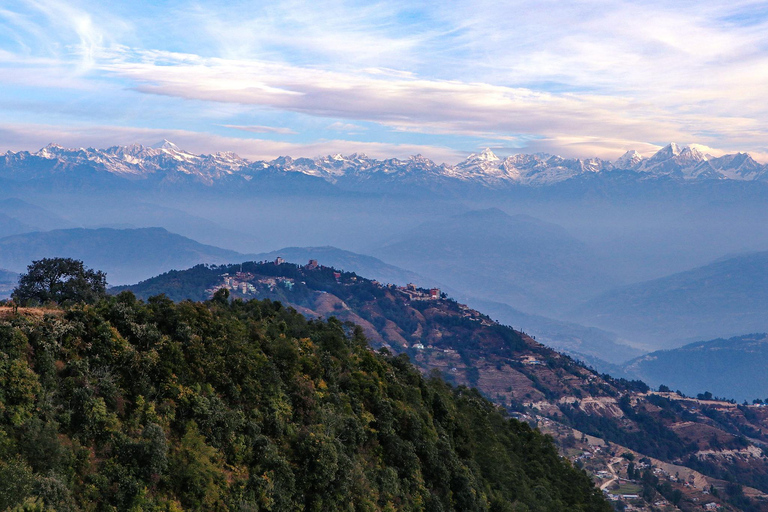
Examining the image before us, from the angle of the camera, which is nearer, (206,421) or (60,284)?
(206,421)

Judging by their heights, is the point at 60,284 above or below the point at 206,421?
above

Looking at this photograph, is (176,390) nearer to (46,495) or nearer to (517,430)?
(46,495)

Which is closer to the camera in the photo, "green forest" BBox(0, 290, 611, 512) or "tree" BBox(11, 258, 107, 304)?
"green forest" BBox(0, 290, 611, 512)

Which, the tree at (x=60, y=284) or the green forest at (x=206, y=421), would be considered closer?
the green forest at (x=206, y=421)
